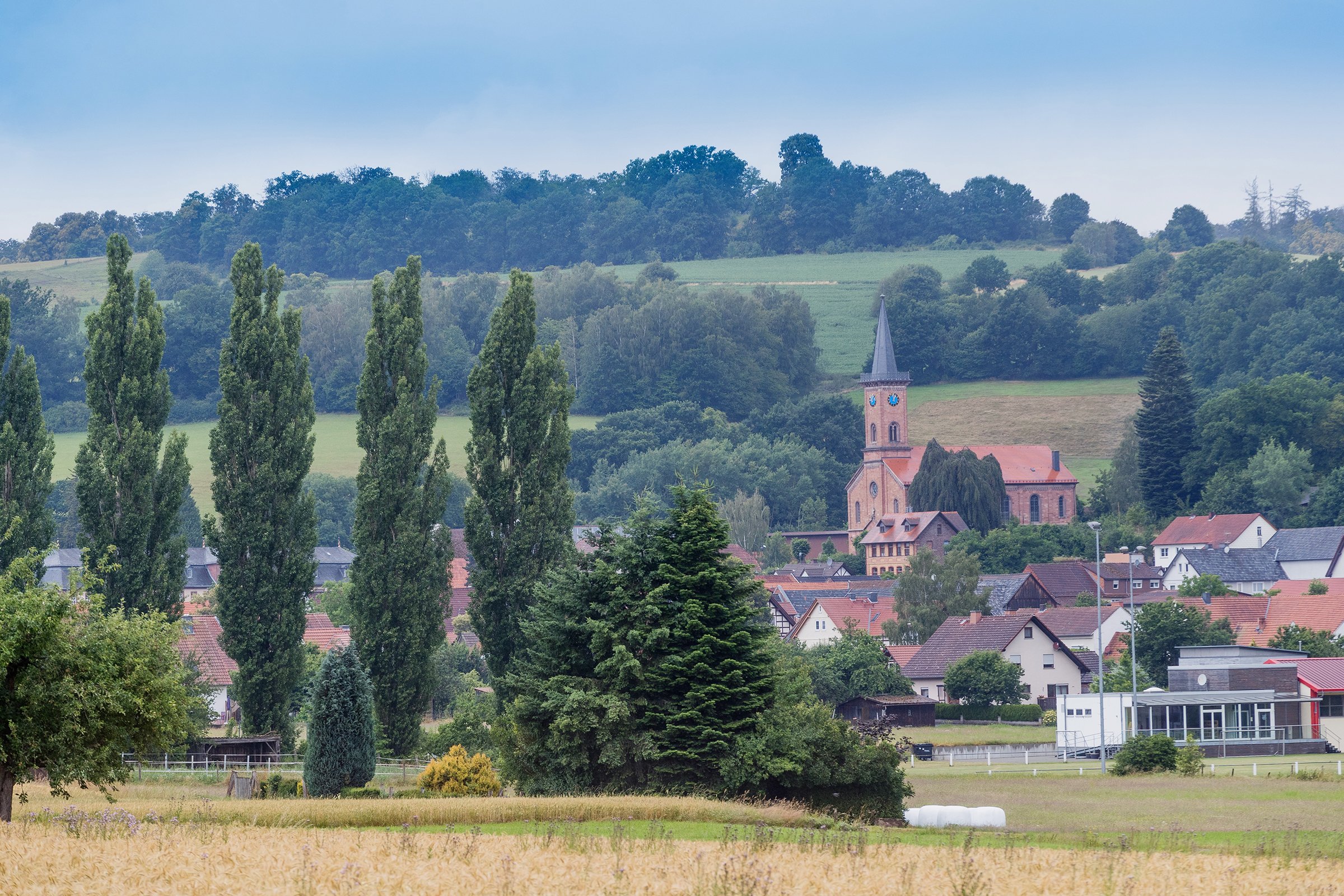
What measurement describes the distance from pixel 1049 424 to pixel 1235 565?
64.1m

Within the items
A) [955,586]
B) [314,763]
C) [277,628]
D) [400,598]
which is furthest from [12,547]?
[955,586]

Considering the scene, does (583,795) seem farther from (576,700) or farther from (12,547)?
(12,547)

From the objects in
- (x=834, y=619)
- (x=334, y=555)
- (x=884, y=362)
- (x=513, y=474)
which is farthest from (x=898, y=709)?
(x=884, y=362)

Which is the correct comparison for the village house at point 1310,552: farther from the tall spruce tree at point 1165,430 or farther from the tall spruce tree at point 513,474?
the tall spruce tree at point 513,474

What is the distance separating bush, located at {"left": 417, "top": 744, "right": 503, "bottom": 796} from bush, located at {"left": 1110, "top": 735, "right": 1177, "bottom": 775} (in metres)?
21.9

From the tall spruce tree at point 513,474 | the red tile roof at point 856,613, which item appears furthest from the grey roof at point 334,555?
the tall spruce tree at point 513,474

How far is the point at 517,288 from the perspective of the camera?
5253 cm

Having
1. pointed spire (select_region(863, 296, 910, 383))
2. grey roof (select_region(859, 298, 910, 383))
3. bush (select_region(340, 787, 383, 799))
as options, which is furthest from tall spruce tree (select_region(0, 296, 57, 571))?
pointed spire (select_region(863, 296, 910, 383))

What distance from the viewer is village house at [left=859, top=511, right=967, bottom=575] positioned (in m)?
147

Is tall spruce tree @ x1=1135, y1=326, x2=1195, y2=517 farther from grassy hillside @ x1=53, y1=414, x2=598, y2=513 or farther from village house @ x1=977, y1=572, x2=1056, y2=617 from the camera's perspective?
grassy hillside @ x1=53, y1=414, x2=598, y2=513

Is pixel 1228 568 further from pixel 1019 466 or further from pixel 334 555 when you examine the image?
pixel 334 555

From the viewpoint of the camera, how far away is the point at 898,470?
172 m

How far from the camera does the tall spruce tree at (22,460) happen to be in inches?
1895

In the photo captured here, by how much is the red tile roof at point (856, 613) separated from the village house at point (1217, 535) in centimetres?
3444
